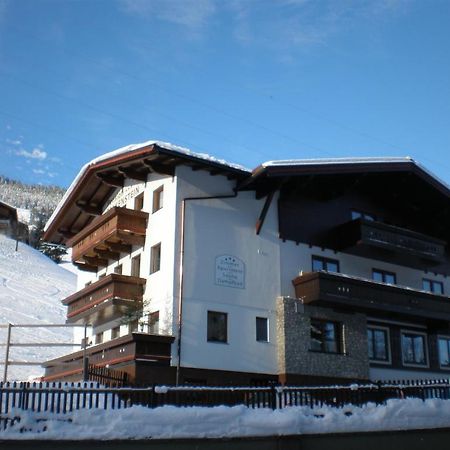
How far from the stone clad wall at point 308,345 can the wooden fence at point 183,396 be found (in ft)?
22.6

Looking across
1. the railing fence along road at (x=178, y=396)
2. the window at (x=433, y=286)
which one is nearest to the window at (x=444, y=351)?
the window at (x=433, y=286)

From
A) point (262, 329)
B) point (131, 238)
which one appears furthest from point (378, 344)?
point (131, 238)

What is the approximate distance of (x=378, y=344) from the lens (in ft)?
96.2

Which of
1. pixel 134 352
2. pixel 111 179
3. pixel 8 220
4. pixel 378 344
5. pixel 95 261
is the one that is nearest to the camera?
pixel 8 220

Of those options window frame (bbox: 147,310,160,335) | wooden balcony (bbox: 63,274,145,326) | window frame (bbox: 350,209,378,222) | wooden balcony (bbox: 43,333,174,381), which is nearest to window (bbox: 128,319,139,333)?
window frame (bbox: 147,310,160,335)

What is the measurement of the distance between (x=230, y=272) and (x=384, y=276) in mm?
8629

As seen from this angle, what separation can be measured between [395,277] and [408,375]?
14.7ft

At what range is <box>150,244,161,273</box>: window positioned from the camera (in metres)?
26.2

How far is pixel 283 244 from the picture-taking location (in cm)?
2773

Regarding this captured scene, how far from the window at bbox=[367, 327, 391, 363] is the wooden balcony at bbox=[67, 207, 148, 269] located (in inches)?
416

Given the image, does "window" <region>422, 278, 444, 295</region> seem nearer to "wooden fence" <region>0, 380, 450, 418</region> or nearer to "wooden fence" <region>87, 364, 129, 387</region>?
"wooden fence" <region>0, 380, 450, 418</region>

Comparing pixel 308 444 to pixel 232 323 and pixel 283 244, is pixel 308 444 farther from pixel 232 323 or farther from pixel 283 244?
pixel 283 244

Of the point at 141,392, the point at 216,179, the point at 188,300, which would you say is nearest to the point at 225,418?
the point at 141,392

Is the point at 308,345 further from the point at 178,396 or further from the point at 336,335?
the point at 178,396
